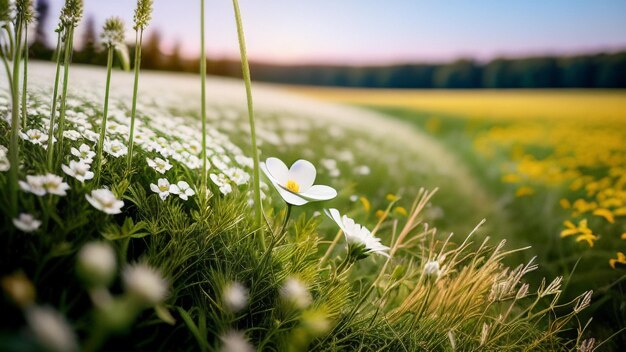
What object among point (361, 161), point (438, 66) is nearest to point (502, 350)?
point (361, 161)

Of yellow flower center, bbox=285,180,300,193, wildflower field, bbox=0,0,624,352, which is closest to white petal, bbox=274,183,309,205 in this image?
wildflower field, bbox=0,0,624,352

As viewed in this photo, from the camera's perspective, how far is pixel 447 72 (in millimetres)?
20016

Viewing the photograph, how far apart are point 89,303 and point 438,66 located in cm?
2168

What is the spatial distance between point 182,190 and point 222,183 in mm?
188

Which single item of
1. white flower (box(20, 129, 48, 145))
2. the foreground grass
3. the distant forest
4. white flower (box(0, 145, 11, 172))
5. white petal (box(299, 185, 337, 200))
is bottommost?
the foreground grass

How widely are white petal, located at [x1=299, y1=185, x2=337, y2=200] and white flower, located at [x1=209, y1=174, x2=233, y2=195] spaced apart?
32cm

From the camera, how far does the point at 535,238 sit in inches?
124

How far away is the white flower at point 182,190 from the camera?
134cm

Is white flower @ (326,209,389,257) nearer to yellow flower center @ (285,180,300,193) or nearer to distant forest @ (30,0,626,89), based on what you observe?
yellow flower center @ (285,180,300,193)

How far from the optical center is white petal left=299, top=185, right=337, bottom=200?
1.24m

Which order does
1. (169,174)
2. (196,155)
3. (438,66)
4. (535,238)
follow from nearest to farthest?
1. (169,174)
2. (196,155)
3. (535,238)
4. (438,66)

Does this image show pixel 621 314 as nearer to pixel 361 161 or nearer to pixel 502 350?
pixel 502 350

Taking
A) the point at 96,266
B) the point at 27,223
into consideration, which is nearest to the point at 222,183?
the point at 27,223

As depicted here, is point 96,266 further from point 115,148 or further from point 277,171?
point 115,148
